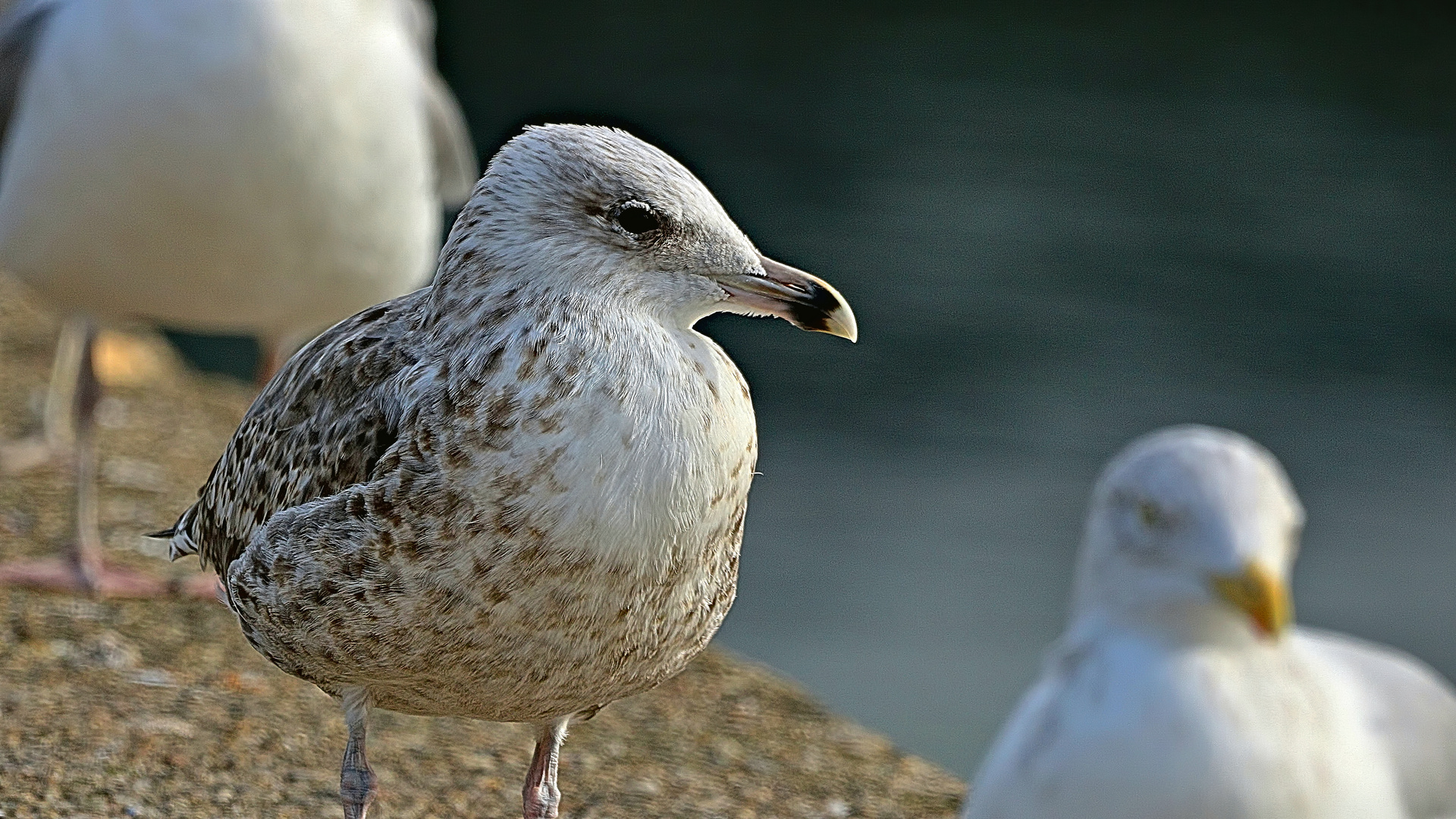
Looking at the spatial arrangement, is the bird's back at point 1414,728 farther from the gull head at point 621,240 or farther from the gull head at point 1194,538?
the gull head at point 621,240

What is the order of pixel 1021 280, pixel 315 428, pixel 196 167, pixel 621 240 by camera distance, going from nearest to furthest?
pixel 621 240 → pixel 315 428 → pixel 196 167 → pixel 1021 280

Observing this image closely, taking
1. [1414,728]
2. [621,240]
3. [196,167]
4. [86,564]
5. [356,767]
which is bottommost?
[86,564]

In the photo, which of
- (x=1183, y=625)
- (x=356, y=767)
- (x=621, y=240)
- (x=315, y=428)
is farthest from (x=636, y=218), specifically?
(x=1183, y=625)

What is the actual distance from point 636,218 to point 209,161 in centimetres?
269

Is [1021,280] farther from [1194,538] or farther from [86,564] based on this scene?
[1194,538]

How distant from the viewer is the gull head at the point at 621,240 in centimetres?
251

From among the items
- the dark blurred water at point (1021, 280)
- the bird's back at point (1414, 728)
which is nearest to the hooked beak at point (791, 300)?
the bird's back at point (1414, 728)

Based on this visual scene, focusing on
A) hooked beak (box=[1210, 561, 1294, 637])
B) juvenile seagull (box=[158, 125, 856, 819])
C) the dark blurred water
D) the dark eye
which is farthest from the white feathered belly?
the dark blurred water

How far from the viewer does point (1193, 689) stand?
3.59 meters

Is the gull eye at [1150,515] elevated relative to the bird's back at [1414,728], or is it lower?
elevated

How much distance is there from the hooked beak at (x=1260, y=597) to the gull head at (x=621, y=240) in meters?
1.23

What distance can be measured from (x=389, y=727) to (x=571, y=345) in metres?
2.07

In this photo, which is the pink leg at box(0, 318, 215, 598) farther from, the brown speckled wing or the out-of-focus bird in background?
the brown speckled wing

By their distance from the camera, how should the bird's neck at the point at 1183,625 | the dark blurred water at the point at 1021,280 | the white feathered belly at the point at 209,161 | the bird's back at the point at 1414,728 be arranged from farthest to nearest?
the dark blurred water at the point at 1021,280, the white feathered belly at the point at 209,161, the bird's back at the point at 1414,728, the bird's neck at the point at 1183,625
